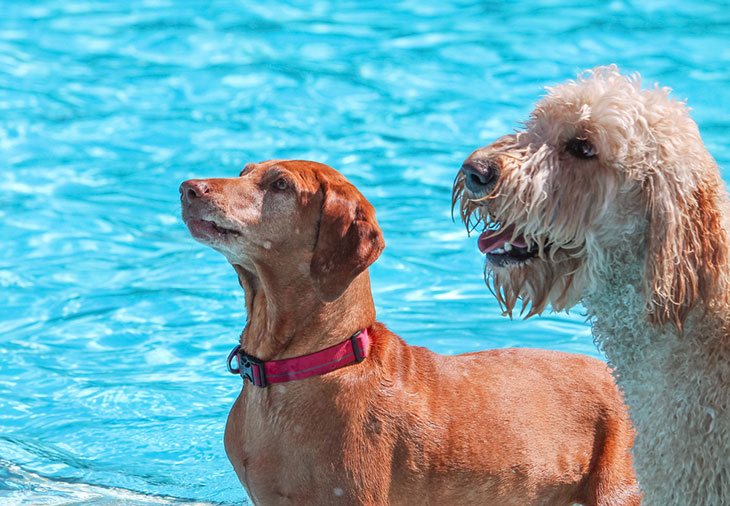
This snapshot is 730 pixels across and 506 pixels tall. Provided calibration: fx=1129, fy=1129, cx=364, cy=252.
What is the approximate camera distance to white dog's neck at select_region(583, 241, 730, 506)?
3.19 m

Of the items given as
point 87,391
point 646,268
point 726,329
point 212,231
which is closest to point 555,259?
point 646,268

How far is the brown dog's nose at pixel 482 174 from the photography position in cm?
321

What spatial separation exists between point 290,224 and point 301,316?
13.8 inches

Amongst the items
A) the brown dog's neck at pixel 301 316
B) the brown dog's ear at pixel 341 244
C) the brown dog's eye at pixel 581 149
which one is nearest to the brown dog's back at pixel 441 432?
the brown dog's neck at pixel 301 316

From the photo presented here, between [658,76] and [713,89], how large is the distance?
54cm

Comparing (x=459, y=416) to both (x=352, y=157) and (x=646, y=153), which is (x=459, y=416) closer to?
(x=646, y=153)

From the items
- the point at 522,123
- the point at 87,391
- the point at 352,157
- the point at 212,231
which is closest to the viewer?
the point at 522,123

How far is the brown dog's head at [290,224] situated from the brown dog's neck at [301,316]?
60 mm

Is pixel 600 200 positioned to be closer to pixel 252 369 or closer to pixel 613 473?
pixel 252 369

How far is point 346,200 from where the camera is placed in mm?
4273

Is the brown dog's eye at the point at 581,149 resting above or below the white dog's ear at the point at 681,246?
above

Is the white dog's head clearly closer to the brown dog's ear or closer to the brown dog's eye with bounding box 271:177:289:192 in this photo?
the brown dog's ear

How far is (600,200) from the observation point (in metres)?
3.16

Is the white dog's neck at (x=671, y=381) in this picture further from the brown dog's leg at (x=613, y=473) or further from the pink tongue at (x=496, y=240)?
the brown dog's leg at (x=613, y=473)
